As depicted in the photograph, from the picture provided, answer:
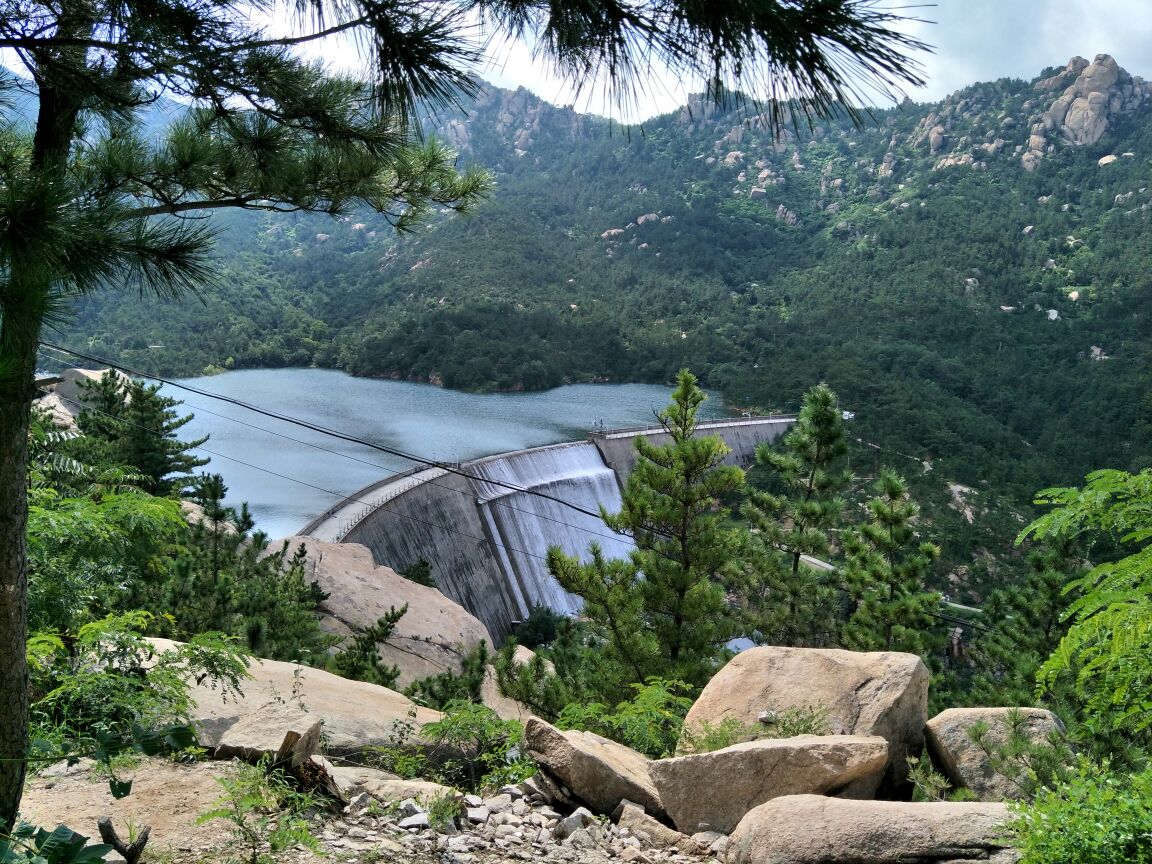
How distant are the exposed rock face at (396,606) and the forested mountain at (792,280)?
1605 cm

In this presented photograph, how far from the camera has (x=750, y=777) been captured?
3.74 metres

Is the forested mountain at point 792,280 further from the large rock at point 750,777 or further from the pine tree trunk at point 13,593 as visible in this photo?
the pine tree trunk at point 13,593

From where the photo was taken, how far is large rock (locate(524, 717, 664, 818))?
3.73m

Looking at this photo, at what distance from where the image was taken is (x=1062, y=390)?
42094 mm

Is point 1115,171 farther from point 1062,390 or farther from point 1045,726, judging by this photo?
point 1045,726

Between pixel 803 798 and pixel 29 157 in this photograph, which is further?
pixel 803 798

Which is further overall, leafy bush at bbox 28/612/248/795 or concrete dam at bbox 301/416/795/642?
concrete dam at bbox 301/416/795/642

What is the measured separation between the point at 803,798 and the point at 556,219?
225ft

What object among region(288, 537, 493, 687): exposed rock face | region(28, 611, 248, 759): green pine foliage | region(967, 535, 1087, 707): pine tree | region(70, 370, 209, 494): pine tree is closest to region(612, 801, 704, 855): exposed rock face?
→ region(28, 611, 248, 759): green pine foliage

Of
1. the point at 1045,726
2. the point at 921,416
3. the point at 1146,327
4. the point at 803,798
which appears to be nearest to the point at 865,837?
the point at 803,798

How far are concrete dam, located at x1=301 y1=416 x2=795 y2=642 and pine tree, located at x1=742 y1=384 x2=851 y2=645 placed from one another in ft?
12.0

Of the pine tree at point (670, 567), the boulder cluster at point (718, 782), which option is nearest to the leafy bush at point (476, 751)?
the boulder cluster at point (718, 782)

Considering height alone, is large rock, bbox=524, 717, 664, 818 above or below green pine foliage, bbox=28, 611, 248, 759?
below

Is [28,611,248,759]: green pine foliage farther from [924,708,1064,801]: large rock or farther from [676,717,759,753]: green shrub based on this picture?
[924,708,1064,801]: large rock
